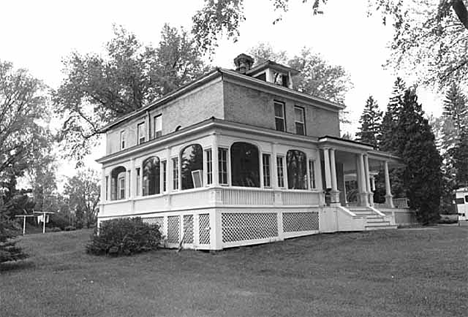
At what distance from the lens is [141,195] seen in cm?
1798

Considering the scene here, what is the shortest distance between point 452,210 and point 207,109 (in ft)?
115

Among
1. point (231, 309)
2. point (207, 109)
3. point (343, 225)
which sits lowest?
point (231, 309)

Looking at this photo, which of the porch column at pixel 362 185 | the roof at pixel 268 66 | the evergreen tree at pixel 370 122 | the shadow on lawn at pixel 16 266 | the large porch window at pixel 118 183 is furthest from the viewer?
the evergreen tree at pixel 370 122

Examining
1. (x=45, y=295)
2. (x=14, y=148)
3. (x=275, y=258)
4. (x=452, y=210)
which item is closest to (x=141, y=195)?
(x=275, y=258)

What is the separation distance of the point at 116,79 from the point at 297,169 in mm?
17195

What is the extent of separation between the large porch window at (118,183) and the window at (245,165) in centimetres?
877

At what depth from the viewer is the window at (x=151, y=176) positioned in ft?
57.4

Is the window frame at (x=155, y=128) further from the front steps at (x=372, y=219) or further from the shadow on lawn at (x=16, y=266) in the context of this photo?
the front steps at (x=372, y=219)

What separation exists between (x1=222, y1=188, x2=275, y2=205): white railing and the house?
0.13ft

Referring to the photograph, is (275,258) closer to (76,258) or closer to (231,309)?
(231,309)

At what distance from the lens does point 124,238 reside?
13648 millimetres

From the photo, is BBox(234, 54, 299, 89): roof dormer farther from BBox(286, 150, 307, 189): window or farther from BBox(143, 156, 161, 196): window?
BBox(143, 156, 161, 196): window

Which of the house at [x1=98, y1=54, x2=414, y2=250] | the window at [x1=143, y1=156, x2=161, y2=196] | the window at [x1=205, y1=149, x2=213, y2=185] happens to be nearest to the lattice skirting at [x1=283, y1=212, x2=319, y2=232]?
the house at [x1=98, y1=54, x2=414, y2=250]

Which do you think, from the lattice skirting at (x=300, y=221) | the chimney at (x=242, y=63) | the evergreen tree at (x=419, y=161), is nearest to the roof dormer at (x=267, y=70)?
the chimney at (x=242, y=63)
